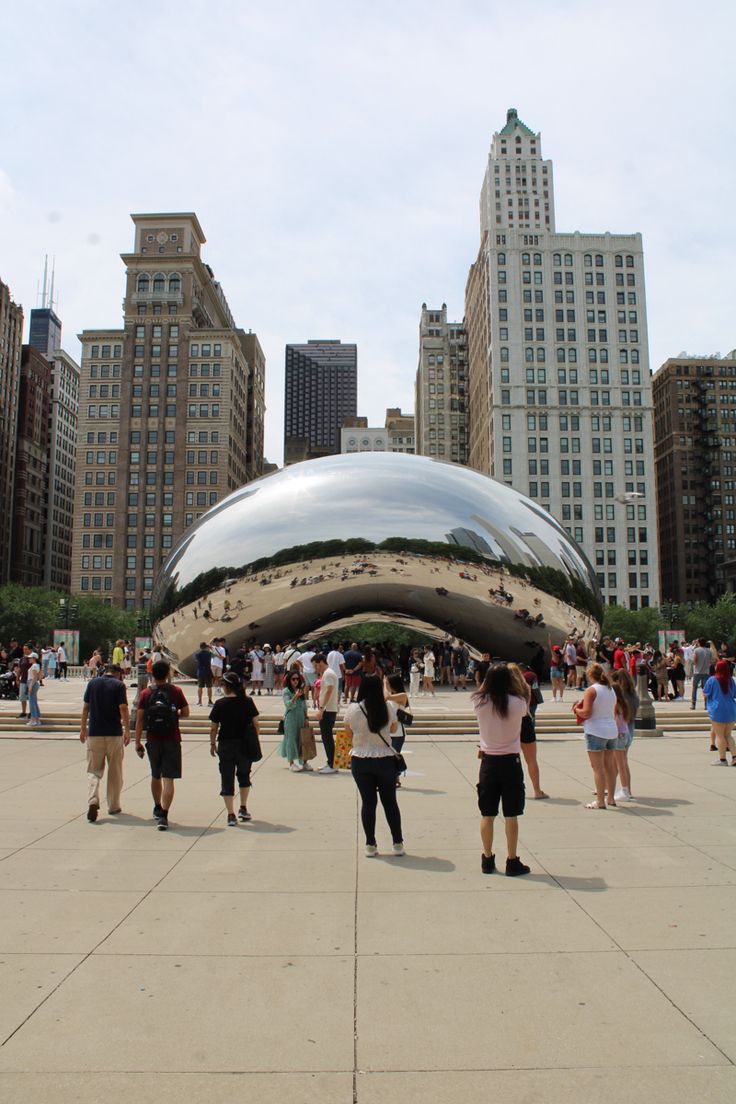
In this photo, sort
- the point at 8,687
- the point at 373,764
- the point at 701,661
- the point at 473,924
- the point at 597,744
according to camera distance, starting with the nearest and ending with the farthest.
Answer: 1. the point at 473,924
2. the point at 373,764
3. the point at 597,744
4. the point at 701,661
5. the point at 8,687

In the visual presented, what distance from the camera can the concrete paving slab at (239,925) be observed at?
4145 mm

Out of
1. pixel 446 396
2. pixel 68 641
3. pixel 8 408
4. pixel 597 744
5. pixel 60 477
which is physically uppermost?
pixel 446 396

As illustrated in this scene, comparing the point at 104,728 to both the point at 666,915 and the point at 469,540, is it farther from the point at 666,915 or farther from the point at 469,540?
the point at 469,540

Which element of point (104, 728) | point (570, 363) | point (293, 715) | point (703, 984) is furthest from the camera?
point (570, 363)

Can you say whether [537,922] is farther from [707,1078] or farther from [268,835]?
[268,835]

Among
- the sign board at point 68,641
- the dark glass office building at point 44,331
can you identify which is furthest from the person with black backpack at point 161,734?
the dark glass office building at point 44,331

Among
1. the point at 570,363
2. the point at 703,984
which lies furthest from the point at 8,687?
the point at 570,363

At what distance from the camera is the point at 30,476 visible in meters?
119

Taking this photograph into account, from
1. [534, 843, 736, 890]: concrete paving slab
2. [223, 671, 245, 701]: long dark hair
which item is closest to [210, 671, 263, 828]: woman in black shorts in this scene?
[223, 671, 245, 701]: long dark hair

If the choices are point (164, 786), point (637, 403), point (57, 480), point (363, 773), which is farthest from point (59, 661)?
point (57, 480)

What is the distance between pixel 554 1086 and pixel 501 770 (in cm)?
265

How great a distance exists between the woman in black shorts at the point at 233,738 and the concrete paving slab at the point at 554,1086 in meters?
4.21

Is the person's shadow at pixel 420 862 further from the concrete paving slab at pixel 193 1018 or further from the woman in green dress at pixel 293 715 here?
the woman in green dress at pixel 293 715

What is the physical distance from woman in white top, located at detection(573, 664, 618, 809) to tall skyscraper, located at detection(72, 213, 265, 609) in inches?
3554
